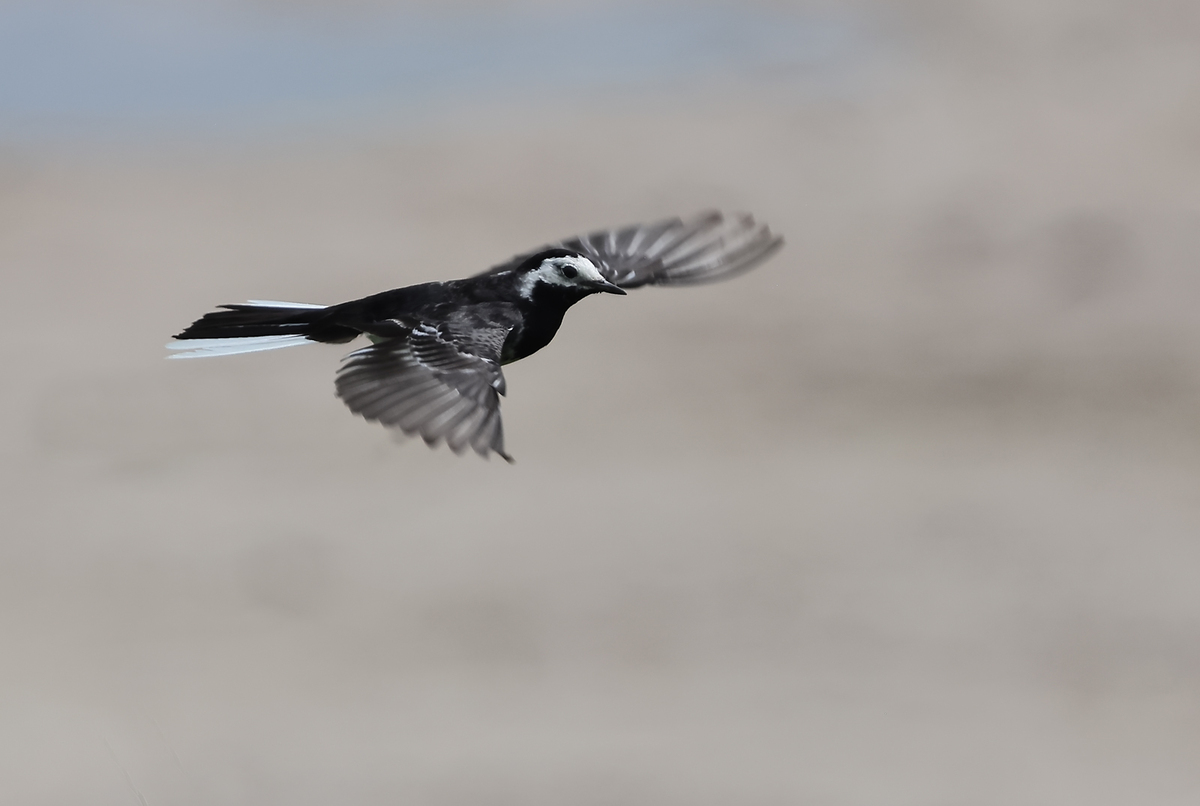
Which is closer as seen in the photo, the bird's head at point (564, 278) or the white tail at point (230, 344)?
the bird's head at point (564, 278)

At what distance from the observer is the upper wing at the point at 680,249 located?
7.62 meters

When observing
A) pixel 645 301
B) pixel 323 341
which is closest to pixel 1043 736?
pixel 645 301

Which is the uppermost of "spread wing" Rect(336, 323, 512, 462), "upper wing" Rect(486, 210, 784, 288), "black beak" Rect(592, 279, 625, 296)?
"upper wing" Rect(486, 210, 784, 288)

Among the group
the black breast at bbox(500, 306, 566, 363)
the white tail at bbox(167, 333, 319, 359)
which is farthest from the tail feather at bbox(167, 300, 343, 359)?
the black breast at bbox(500, 306, 566, 363)

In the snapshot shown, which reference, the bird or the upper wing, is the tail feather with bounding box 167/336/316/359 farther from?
the upper wing

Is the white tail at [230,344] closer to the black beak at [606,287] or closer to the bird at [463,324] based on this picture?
the bird at [463,324]

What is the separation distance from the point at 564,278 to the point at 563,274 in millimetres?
17

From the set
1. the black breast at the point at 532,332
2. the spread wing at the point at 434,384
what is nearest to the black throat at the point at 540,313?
the black breast at the point at 532,332

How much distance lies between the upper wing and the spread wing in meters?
1.40

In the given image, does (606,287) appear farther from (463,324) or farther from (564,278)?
(463,324)

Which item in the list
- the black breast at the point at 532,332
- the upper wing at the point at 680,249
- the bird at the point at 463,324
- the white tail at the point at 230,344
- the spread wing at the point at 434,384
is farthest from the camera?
the upper wing at the point at 680,249

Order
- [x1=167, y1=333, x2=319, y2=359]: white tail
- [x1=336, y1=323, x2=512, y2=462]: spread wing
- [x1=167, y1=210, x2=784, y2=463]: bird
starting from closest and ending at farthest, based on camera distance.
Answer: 1. [x1=336, y1=323, x2=512, y2=462]: spread wing
2. [x1=167, y1=210, x2=784, y2=463]: bird
3. [x1=167, y1=333, x2=319, y2=359]: white tail

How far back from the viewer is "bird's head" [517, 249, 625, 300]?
6.57 meters

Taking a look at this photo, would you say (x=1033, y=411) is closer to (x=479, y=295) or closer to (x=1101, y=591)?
(x=1101, y=591)
